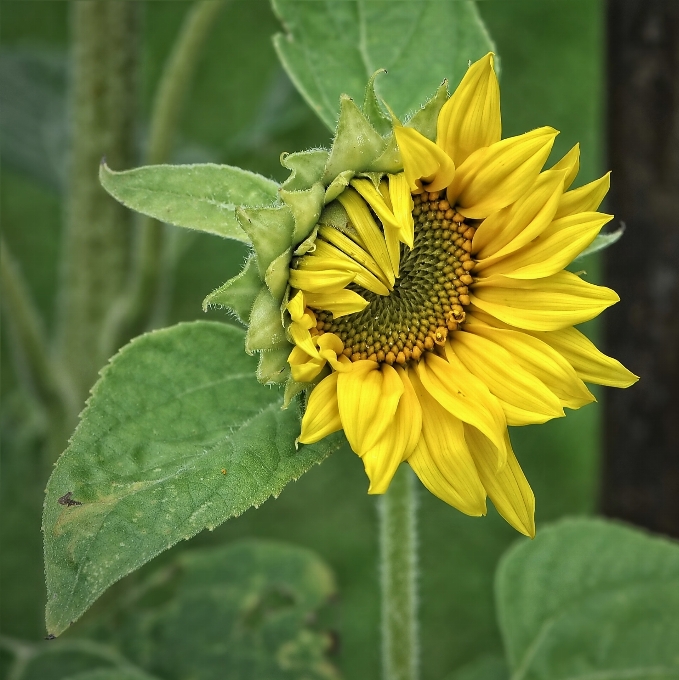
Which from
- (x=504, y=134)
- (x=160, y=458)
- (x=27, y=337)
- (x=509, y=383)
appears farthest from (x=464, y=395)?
(x=504, y=134)

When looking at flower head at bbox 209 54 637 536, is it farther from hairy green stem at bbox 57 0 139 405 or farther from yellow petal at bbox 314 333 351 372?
hairy green stem at bbox 57 0 139 405

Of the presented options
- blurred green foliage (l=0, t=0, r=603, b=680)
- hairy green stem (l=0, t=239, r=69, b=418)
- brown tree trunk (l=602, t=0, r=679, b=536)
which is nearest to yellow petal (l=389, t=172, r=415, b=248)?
hairy green stem (l=0, t=239, r=69, b=418)

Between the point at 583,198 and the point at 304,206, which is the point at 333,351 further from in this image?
the point at 583,198

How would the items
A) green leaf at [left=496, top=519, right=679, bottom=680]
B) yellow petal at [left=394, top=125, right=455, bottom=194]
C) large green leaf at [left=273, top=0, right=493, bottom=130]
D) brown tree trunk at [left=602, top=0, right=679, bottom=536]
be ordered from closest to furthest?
yellow petal at [left=394, top=125, right=455, bottom=194] → large green leaf at [left=273, top=0, right=493, bottom=130] → green leaf at [left=496, top=519, right=679, bottom=680] → brown tree trunk at [left=602, top=0, right=679, bottom=536]

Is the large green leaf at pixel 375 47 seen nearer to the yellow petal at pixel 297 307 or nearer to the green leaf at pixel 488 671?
the yellow petal at pixel 297 307

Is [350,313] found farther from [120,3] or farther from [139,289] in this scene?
[120,3]

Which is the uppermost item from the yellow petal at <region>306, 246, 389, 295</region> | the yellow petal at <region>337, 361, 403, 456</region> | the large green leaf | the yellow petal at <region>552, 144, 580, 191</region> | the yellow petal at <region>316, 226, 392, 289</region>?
the large green leaf

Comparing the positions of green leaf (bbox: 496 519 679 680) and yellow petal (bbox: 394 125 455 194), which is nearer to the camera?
yellow petal (bbox: 394 125 455 194)
